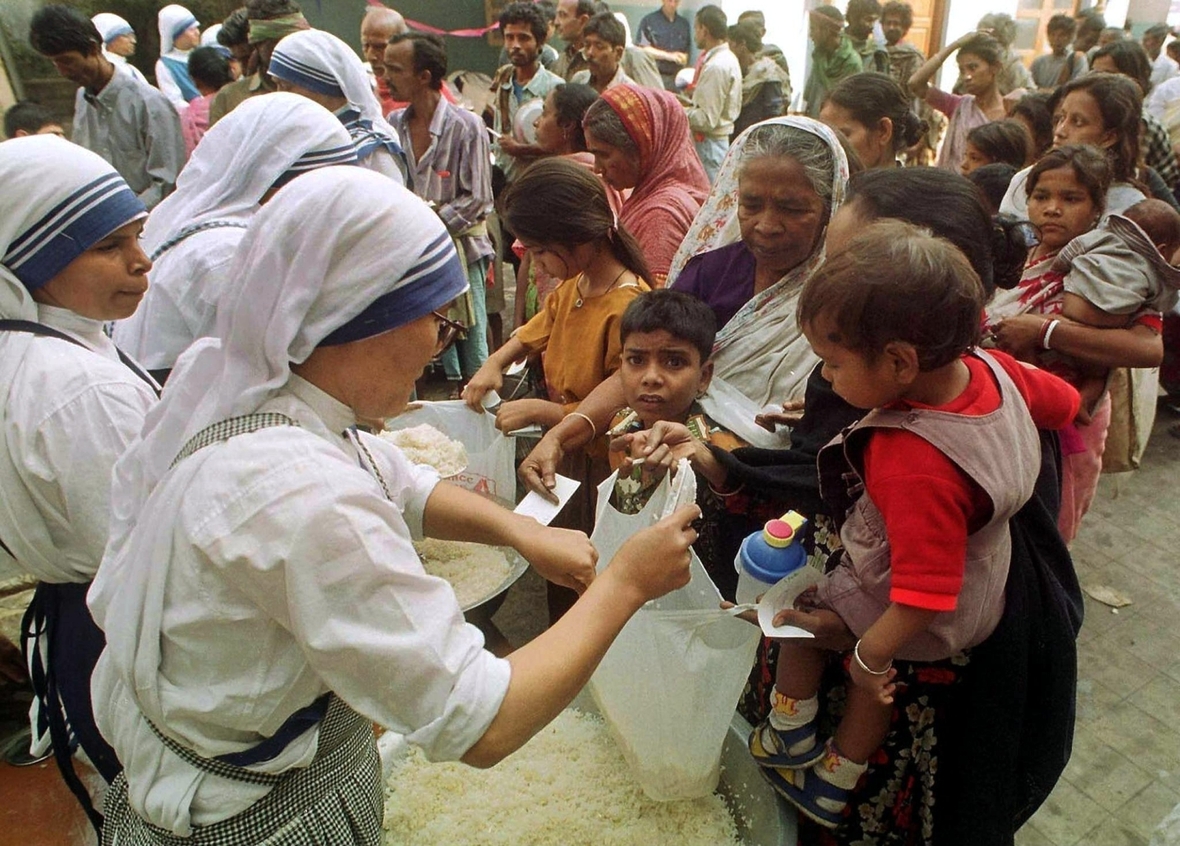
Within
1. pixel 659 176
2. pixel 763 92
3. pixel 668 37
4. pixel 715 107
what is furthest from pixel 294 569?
pixel 668 37

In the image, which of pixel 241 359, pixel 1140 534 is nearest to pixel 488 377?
pixel 241 359

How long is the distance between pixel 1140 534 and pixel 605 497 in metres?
3.42

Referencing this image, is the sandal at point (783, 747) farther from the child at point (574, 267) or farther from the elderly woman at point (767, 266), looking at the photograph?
the child at point (574, 267)

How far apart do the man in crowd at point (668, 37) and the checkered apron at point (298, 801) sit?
31.1 feet

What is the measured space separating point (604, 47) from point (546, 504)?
4254 millimetres

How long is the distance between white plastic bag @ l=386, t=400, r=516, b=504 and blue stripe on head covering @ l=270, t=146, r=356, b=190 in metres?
0.93

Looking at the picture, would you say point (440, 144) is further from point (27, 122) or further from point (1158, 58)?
point (1158, 58)

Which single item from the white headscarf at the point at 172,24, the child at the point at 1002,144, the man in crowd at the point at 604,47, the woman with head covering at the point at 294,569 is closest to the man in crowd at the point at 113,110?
the white headscarf at the point at 172,24

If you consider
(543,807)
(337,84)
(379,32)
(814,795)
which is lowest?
(543,807)

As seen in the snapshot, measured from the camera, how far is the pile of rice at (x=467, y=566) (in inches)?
94.0

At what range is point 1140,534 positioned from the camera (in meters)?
3.78

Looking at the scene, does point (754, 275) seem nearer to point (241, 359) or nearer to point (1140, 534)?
point (241, 359)

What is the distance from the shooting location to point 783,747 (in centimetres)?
167

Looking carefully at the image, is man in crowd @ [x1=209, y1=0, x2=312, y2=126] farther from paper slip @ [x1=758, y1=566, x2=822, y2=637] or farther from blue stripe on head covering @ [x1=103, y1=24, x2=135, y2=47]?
paper slip @ [x1=758, y1=566, x2=822, y2=637]
